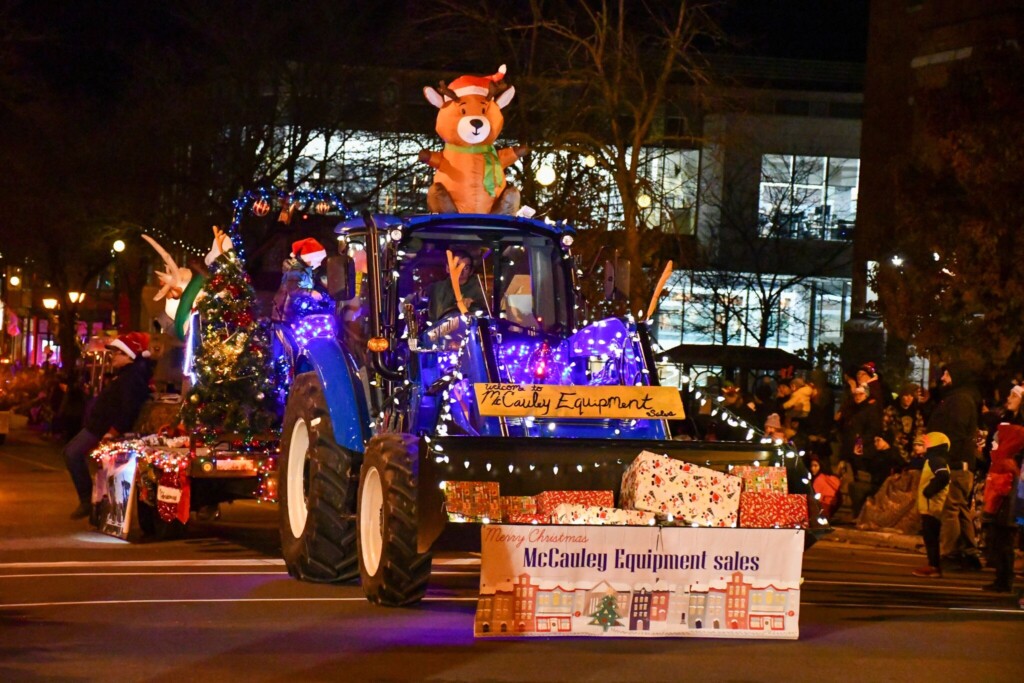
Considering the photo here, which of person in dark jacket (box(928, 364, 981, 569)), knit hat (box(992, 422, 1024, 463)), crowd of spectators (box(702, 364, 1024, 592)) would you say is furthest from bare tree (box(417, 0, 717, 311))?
knit hat (box(992, 422, 1024, 463))

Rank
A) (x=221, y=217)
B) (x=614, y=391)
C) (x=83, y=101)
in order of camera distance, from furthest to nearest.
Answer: (x=83, y=101) → (x=221, y=217) → (x=614, y=391)

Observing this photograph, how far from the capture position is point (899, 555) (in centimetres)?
1695

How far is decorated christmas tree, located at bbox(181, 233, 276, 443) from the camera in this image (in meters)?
15.3

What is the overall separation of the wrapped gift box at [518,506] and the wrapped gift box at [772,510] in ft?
4.50

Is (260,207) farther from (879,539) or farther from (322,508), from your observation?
A: (879,539)

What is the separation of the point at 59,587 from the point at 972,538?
856 centimetres

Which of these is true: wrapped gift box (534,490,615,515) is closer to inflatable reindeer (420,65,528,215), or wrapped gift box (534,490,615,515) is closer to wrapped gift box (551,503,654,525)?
wrapped gift box (551,503,654,525)

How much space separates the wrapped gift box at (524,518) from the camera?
10.4m

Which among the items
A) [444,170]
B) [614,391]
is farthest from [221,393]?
[614,391]

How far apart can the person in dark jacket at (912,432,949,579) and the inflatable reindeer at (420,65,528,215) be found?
14.8ft

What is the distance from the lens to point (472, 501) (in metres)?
10.3

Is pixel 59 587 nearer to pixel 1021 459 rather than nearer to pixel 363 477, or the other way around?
pixel 363 477

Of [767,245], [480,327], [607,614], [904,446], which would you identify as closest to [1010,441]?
[904,446]

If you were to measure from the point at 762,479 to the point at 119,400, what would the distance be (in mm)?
8076
